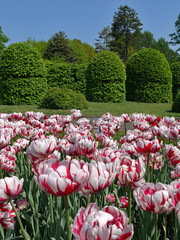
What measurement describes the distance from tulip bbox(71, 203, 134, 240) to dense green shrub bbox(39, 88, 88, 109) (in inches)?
429

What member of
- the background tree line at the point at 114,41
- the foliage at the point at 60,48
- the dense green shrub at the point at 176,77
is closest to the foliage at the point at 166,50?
the background tree line at the point at 114,41

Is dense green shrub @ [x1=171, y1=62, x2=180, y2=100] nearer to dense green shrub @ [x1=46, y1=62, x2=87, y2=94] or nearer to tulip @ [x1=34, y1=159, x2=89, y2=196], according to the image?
dense green shrub @ [x1=46, y1=62, x2=87, y2=94]

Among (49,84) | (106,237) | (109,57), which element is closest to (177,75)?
(109,57)

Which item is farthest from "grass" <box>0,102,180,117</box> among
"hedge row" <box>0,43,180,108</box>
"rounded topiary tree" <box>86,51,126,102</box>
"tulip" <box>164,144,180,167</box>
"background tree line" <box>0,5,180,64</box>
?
"background tree line" <box>0,5,180,64</box>

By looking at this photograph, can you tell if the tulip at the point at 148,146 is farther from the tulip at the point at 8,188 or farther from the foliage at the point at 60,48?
the foliage at the point at 60,48

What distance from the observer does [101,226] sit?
0.68 m

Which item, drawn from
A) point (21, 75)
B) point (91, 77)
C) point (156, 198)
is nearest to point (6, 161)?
point (156, 198)

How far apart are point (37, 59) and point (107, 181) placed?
14.5m

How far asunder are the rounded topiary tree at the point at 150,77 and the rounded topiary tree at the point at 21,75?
7323mm

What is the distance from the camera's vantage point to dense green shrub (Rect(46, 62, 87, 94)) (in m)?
16.9

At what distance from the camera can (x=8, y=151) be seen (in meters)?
2.06

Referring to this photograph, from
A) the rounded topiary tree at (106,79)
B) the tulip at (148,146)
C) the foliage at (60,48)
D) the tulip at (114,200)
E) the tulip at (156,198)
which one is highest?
the foliage at (60,48)

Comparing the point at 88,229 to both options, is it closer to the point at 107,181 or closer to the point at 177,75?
the point at 107,181

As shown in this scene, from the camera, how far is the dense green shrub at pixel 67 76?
16.9m
